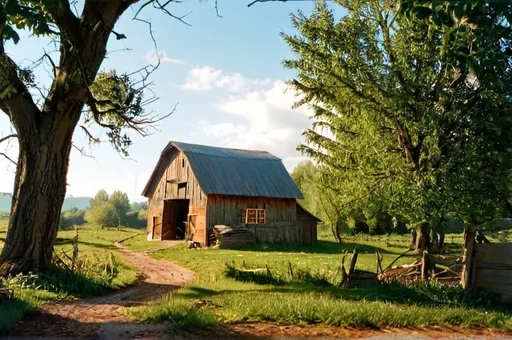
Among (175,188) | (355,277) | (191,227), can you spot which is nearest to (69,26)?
(355,277)

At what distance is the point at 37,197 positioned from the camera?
1159 cm

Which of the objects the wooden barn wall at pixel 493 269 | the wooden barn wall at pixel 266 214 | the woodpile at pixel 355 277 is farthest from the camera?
the wooden barn wall at pixel 266 214

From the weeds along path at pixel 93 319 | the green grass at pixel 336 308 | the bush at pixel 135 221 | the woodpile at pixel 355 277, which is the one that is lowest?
the weeds along path at pixel 93 319

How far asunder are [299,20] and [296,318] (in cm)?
1424

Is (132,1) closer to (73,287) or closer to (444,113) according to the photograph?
(73,287)

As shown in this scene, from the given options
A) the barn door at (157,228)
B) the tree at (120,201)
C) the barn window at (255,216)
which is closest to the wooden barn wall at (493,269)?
the barn window at (255,216)

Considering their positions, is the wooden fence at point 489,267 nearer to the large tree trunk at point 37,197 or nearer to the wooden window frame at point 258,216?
the large tree trunk at point 37,197

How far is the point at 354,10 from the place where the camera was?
1786 cm

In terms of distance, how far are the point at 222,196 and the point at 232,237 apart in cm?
348

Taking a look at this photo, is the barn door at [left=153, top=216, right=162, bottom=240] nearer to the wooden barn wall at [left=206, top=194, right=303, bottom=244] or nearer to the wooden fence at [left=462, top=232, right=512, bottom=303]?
the wooden barn wall at [left=206, top=194, right=303, bottom=244]

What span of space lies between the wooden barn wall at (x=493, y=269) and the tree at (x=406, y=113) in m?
2.30

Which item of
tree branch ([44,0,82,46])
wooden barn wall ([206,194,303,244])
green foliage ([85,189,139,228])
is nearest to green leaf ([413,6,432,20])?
tree branch ([44,0,82,46])

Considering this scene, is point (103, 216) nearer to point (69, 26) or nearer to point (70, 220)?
point (70, 220)

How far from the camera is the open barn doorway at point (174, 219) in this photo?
3622cm
